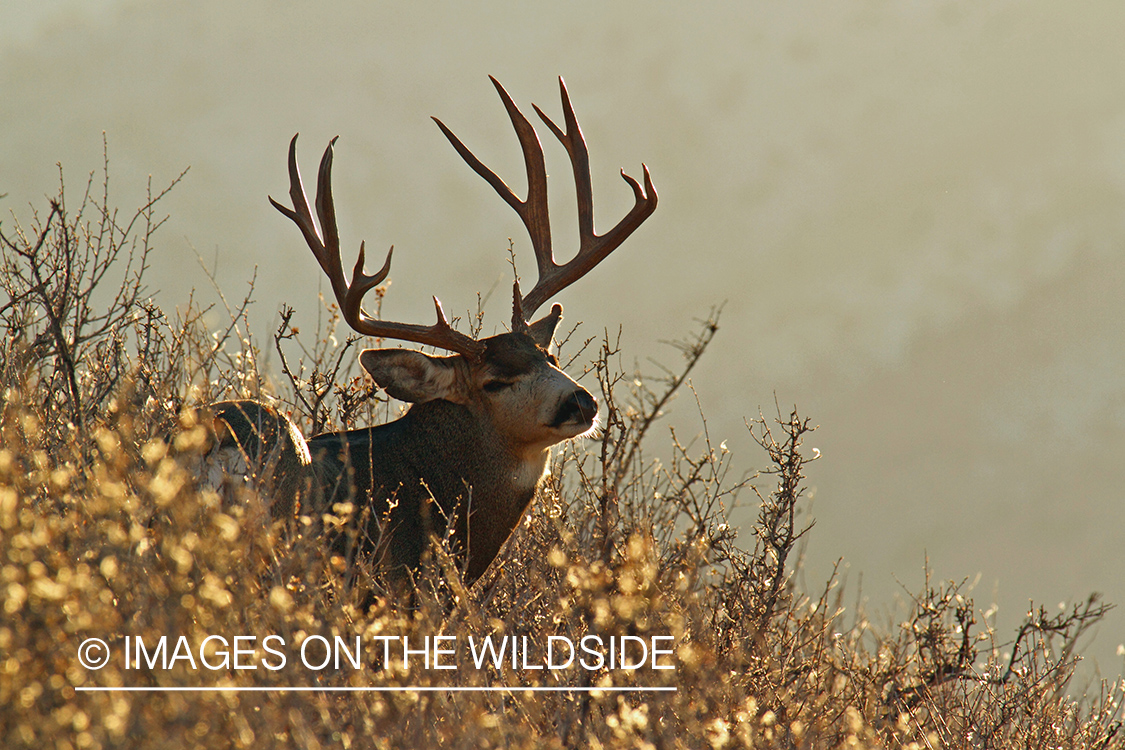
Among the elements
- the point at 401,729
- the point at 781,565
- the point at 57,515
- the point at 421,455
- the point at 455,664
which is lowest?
the point at 401,729

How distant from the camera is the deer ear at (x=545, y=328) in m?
7.26

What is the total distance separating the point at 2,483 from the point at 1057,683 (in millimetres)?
5652

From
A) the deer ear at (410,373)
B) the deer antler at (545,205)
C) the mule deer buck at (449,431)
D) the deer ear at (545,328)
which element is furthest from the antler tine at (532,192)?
the deer ear at (410,373)

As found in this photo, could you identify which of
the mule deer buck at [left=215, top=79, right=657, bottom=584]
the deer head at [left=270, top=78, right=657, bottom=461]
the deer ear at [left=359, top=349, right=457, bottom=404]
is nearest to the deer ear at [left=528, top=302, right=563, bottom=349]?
the deer head at [left=270, top=78, right=657, bottom=461]

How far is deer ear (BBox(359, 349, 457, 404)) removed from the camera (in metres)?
6.32

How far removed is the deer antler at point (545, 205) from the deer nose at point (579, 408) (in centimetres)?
111

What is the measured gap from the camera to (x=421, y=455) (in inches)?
253

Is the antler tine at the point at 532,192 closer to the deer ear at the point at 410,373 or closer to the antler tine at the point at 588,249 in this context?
the antler tine at the point at 588,249

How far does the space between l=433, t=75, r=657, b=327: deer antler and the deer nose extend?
3.65ft

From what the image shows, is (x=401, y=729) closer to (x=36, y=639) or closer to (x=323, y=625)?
(x=323, y=625)

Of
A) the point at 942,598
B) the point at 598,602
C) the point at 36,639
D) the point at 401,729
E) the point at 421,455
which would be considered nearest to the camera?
the point at 36,639

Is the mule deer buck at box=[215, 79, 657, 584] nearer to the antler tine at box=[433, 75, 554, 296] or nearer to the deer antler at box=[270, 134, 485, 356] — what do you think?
the deer antler at box=[270, 134, 485, 356]

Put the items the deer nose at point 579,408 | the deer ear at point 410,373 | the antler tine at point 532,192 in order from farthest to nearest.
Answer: the antler tine at point 532,192, the deer ear at point 410,373, the deer nose at point 579,408

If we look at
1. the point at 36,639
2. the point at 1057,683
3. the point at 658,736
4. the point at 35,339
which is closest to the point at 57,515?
the point at 36,639
